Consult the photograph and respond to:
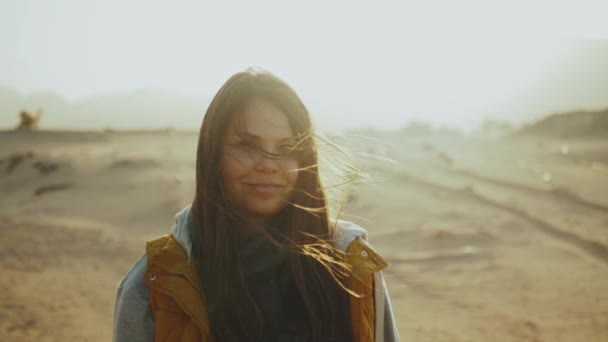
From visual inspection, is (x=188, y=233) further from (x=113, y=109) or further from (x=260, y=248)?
(x=113, y=109)

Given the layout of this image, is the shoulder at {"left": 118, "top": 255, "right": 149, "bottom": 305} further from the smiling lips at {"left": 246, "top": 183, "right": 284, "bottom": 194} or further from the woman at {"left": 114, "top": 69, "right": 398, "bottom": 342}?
the smiling lips at {"left": 246, "top": 183, "right": 284, "bottom": 194}

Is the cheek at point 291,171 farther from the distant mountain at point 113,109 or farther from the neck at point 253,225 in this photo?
the distant mountain at point 113,109

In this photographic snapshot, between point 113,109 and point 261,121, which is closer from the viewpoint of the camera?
point 261,121

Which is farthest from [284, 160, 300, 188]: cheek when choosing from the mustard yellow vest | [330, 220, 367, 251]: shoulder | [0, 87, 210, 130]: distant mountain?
[0, 87, 210, 130]: distant mountain

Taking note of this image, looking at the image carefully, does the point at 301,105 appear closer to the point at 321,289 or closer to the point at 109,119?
the point at 321,289

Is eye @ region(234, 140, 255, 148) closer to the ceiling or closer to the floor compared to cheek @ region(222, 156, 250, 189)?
closer to the ceiling

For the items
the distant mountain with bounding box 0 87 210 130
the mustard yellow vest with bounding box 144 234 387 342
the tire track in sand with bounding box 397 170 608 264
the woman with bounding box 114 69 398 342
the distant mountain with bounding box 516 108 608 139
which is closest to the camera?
the mustard yellow vest with bounding box 144 234 387 342

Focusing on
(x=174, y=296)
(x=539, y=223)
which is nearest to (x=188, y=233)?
(x=174, y=296)

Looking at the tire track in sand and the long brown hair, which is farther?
the tire track in sand

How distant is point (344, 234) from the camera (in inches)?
78.9

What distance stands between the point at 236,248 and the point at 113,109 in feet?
388

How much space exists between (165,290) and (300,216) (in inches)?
25.2

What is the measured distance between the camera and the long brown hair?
177cm

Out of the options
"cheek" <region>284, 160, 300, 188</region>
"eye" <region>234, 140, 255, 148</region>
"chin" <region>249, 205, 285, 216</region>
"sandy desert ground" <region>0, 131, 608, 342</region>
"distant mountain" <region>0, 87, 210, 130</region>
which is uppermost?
"eye" <region>234, 140, 255, 148</region>
